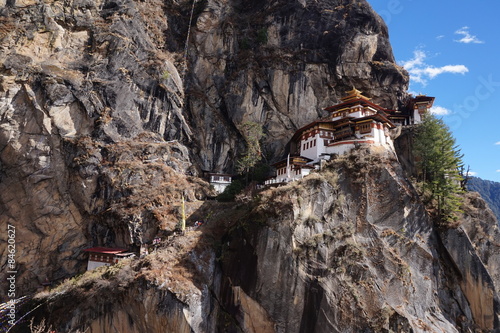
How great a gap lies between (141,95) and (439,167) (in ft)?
116

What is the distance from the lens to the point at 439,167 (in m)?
34.1

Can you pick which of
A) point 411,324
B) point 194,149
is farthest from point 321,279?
point 194,149

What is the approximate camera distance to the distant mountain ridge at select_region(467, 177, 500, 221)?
128750mm

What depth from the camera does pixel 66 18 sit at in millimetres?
44312

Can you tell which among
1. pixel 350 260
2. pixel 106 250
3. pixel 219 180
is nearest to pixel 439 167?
pixel 350 260

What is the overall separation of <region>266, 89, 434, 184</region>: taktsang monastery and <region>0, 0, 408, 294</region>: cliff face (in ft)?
30.8


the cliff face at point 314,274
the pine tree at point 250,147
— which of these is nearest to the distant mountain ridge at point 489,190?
the pine tree at point 250,147

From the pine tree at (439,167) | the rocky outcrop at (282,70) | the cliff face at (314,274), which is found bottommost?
the cliff face at (314,274)

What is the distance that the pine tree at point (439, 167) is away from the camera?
3259 cm

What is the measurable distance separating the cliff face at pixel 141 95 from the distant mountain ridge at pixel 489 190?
340 feet

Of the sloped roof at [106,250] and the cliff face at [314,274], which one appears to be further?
the sloped roof at [106,250]

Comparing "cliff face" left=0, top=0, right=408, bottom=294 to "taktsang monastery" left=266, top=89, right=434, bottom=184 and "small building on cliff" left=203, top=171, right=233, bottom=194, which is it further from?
"taktsang monastery" left=266, top=89, right=434, bottom=184

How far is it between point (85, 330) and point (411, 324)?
82.1 feet

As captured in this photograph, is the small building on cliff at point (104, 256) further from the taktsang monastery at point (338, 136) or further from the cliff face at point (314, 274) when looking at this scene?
the taktsang monastery at point (338, 136)
